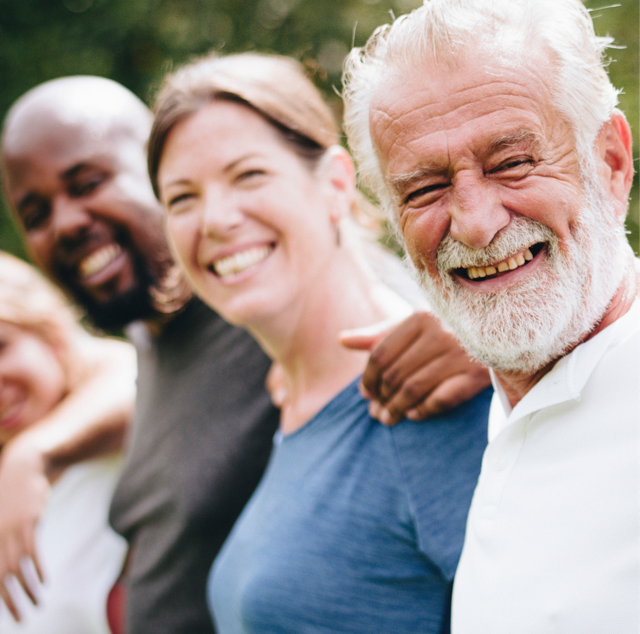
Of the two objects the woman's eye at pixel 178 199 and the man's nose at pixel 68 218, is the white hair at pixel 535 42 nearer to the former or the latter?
the woman's eye at pixel 178 199

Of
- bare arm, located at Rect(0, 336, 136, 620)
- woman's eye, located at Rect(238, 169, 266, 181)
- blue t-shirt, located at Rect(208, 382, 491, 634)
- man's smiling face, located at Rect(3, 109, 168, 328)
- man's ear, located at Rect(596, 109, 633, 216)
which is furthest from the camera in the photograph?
man's smiling face, located at Rect(3, 109, 168, 328)

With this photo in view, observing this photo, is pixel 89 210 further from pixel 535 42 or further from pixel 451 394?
pixel 535 42

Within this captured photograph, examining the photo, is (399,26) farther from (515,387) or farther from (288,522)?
(288,522)

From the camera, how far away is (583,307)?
1.14 metres

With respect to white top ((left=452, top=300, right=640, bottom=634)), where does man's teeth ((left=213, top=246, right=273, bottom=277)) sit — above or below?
above

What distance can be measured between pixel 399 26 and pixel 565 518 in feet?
3.22

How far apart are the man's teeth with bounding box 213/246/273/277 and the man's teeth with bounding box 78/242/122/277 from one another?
97cm

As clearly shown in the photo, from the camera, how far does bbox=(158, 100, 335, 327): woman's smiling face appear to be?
177 cm

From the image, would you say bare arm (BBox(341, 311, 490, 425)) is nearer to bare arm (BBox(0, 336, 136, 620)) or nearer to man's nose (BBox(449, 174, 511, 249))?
man's nose (BBox(449, 174, 511, 249))

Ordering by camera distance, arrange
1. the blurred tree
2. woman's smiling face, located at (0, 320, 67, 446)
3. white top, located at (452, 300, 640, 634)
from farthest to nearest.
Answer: the blurred tree → woman's smiling face, located at (0, 320, 67, 446) → white top, located at (452, 300, 640, 634)

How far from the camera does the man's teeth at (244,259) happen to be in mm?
1813

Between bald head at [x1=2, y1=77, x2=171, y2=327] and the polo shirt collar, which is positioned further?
bald head at [x1=2, y1=77, x2=171, y2=327]

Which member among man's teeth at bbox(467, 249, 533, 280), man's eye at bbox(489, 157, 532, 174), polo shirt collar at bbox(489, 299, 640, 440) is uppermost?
man's eye at bbox(489, 157, 532, 174)

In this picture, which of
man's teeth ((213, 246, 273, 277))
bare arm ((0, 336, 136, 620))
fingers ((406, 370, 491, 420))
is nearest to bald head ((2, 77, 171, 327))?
bare arm ((0, 336, 136, 620))
